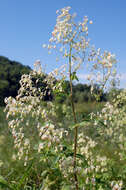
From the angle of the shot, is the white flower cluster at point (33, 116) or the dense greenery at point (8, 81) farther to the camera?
the dense greenery at point (8, 81)

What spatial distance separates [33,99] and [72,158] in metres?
0.97

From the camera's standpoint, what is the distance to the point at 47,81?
3.57 meters

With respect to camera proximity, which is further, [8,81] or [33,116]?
[8,81]

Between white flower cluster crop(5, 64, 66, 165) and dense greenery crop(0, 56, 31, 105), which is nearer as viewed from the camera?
white flower cluster crop(5, 64, 66, 165)

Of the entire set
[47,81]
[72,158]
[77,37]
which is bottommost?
[72,158]

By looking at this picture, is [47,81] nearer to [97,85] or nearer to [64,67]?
[64,67]

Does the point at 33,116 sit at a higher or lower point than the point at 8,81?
lower

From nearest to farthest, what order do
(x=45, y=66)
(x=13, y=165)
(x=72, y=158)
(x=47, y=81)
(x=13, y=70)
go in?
(x=72, y=158) → (x=47, y=81) → (x=45, y=66) → (x=13, y=165) → (x=13, y=70)

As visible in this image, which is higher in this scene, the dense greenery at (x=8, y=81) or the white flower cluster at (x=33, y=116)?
the dense greenery at (x=8, y=81)

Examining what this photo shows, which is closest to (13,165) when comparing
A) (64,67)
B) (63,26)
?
(64,67)

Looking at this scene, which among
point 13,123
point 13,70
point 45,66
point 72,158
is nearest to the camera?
point 72,158

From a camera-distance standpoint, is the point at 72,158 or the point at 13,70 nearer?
the point at 72,158

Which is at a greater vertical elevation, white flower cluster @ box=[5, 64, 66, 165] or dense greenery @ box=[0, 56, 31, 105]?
dense greenery @ box=[0, 56, 31, 105]

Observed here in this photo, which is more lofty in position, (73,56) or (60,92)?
(73,56)
